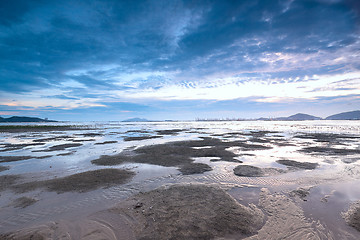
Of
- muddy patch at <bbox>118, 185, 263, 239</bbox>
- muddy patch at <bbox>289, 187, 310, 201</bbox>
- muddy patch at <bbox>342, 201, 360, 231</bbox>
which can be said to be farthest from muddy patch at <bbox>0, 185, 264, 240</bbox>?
muddy patch at <bbox>342, 201, 360, 231</bbox>

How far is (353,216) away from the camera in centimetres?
698

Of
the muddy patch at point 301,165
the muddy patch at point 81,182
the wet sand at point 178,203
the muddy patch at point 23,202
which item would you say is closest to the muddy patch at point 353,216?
the wet sand at point 178,203

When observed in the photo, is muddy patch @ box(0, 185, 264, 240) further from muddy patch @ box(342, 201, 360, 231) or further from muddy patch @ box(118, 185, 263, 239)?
muddy patch @ box(342, 201, 360, 231)

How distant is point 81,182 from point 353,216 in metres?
13.8

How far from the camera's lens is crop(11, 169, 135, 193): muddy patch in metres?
10.3

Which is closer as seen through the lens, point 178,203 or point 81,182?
point 178,203

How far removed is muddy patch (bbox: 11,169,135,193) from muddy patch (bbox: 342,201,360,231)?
11017 millimetres

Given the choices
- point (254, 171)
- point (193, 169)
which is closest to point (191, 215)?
point (193, 169)

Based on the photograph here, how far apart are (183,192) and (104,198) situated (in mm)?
4026

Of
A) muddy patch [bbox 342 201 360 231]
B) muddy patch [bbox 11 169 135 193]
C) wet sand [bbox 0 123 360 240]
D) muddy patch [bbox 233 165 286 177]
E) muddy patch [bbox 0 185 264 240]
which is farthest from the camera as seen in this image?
muddy patch [bbox 233 165 286 177]

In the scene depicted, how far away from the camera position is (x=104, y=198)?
9008mm

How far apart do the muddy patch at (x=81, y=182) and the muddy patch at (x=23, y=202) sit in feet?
3.99

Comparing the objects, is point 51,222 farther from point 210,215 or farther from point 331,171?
point 331,171

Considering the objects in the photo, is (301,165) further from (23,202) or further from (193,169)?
(23,202)
